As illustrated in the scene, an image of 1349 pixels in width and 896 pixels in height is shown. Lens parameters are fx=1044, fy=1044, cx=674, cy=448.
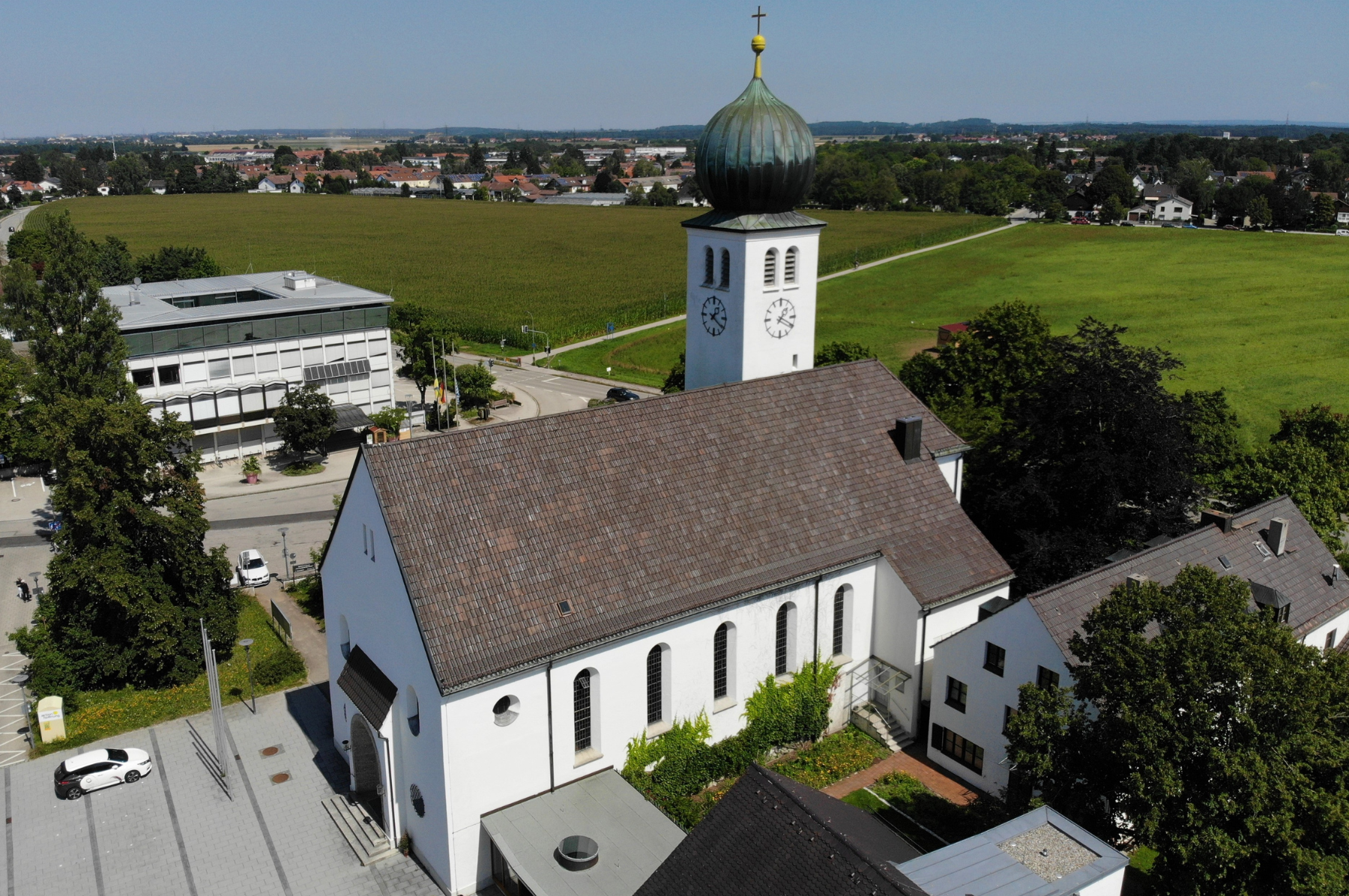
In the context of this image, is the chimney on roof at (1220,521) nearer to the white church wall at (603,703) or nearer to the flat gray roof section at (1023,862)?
the white church wall at (603,703)

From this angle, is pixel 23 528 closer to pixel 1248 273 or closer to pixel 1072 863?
pixel 1072 863

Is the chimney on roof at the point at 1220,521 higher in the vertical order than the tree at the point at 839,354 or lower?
lower

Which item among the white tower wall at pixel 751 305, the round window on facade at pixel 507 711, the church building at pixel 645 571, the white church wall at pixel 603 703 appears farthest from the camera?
the white tower wall at pixel 751 305

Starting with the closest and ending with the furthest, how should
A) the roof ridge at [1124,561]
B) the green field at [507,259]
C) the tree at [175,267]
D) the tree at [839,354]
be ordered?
the roof ridge at [1124,561] < the tree at [839,354] < the tree at [175,267] < the green field at [507,259]

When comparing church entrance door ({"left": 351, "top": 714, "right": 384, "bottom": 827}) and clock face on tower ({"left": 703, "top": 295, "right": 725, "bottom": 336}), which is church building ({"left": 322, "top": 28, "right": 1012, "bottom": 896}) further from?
clock face on tower ({"left": 703, "top": 295, "right": 725, "bottom": 336})

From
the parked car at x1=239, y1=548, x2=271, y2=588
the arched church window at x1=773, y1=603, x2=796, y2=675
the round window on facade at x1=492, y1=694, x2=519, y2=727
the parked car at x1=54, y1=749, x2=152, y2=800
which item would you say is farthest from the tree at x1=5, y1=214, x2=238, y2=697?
the arched church window at x1=773, y1=603, x2=796, y2=675

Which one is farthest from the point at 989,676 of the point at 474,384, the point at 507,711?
the point at 474,384

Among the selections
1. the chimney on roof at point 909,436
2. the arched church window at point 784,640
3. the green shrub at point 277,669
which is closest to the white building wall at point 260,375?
the green shrub at point 277,669

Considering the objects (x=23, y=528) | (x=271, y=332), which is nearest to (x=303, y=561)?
(x=23, y=528)
